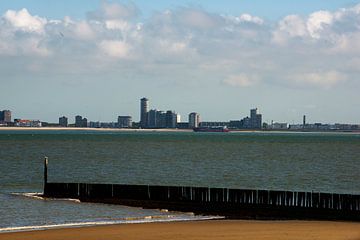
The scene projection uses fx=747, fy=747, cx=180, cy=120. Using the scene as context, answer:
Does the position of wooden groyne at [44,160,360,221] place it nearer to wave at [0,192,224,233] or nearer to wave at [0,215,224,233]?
wave at [0,192,224,233]

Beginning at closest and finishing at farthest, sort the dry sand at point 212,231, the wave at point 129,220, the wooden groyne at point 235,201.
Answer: the dry sand at point 212,231 < the wave at point 129,220 < the wooden groyne at point 235,201

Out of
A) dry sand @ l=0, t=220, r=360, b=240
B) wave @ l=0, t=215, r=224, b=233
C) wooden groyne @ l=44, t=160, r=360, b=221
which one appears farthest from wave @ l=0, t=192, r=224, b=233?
dry sand @ l=0, t=220, r=360, b=240

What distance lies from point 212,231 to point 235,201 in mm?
9409

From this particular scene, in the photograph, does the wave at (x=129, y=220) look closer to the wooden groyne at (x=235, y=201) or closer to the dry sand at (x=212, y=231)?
the wooden groyne at (x=235, y=201)

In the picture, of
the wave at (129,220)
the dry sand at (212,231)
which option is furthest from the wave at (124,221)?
the dry sand at (212,231)

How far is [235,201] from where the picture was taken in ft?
138

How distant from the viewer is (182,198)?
44594 mm

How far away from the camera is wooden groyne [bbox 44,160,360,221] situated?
126 ft

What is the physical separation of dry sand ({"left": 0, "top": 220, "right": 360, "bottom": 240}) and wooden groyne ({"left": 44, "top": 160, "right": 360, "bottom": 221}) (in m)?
2.18

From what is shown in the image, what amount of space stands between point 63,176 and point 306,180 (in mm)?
26082

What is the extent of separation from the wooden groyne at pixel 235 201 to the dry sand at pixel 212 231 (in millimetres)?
2177

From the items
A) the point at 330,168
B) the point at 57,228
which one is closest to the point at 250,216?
the point at 57,228

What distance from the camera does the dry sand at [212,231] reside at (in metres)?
31.0

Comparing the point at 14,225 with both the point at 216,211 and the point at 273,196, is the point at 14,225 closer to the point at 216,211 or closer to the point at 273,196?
the point at 216,211
